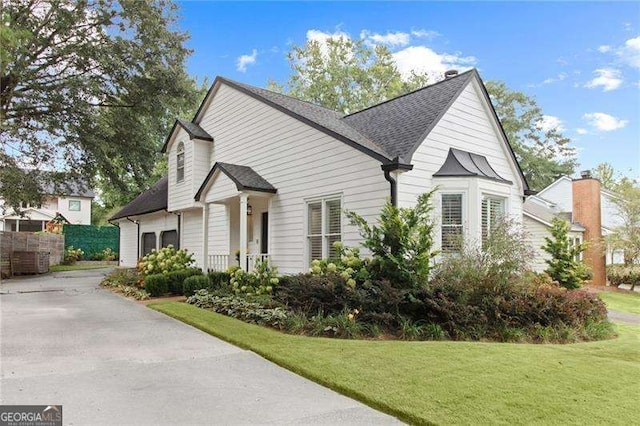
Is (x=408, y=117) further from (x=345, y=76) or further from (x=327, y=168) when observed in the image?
(x=345, y=76)

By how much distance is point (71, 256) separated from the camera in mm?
26750

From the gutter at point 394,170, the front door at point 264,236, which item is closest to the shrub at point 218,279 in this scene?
the front door at point 264,236

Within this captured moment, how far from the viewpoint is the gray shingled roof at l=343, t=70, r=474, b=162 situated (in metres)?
9.45

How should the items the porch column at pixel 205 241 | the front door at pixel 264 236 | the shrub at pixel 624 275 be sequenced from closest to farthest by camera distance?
the front door at pixel 264 236 < the porch column at pixel 205 241 < the shrub at pixel 624 275

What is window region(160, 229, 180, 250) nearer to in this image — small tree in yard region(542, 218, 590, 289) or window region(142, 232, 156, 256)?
window region(142, 232, 156, 256)

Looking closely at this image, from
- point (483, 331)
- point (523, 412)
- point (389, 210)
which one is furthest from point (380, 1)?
point (523, 412)

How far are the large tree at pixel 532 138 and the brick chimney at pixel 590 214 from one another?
1556 cm

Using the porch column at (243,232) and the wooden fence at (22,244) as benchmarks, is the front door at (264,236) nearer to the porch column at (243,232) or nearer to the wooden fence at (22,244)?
the porch column at (243,232)

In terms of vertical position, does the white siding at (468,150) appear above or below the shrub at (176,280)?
above

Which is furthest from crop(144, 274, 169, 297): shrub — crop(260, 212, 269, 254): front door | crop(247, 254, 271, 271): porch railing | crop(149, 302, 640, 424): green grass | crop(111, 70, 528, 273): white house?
crop(149, 302, 640, 424): green grass

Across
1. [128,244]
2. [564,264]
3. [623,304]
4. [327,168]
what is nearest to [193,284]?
[327,168]

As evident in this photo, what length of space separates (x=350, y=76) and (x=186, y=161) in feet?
61.3

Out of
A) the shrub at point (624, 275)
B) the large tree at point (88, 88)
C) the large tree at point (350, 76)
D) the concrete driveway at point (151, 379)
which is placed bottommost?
the shrub at point (624, 275)

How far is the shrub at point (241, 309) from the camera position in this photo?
7340mm
